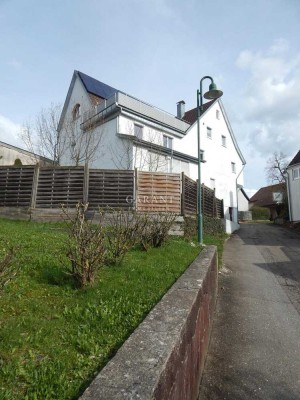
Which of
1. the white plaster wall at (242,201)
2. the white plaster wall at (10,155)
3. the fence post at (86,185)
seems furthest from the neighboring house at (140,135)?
the white plaster wall at (242,201)

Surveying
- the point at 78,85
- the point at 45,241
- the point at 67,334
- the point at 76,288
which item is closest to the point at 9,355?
the point at 67,334

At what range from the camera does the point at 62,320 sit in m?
3.33

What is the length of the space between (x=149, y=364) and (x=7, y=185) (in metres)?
13.9

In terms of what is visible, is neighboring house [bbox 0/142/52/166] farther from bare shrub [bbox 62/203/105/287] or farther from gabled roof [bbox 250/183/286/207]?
gabled roof [bbox 250/183/286/207]

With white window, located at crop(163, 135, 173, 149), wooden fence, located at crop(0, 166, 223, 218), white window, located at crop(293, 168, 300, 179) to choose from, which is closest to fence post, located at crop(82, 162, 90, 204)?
wooden fence, located at crop(0, 166, 223, 218)

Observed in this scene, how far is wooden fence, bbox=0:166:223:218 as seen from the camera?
1395cm

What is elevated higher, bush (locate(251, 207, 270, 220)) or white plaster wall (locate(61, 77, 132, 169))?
white plaster wall (locate(61, 77, 132, 169))

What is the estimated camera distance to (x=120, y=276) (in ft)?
16.5

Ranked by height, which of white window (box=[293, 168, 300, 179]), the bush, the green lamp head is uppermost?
white window (box=[293, 168, 300, 179])

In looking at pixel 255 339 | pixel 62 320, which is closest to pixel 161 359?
pixel 62 320

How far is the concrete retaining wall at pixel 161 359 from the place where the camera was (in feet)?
6.28

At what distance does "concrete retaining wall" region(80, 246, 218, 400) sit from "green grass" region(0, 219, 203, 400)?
0.25 m

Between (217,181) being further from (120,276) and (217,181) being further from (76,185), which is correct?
(120,276)

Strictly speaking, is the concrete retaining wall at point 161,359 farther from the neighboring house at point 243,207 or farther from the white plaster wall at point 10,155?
the neighboring house at point 243,207
